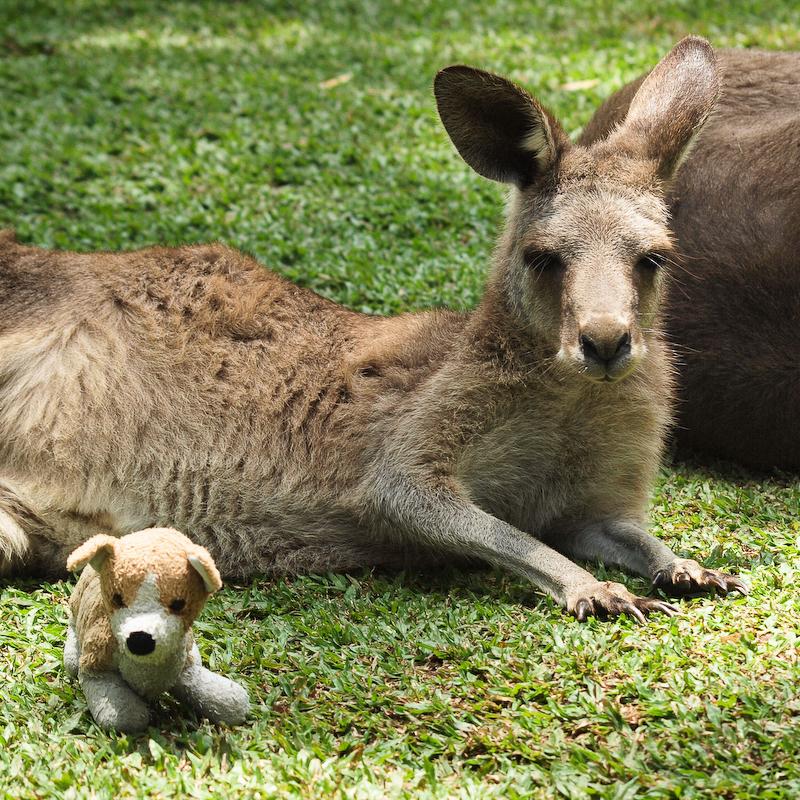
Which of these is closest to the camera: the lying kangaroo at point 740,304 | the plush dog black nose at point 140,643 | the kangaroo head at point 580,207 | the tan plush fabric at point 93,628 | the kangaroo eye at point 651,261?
the plush dog black nose at point 140,643

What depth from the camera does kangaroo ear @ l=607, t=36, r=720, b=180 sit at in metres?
4.12

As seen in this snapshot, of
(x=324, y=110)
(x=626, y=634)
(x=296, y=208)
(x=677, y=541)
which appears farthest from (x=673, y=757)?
(x=324, y=110)

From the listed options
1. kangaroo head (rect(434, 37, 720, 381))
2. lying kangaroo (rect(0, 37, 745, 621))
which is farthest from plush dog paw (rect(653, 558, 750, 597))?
kangaroo head (rect(434, 37, 720, 381))

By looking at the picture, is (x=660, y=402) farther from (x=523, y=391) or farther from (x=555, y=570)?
(x=555, y=570)

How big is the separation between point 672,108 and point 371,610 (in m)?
2.11

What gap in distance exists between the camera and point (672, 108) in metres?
4.26

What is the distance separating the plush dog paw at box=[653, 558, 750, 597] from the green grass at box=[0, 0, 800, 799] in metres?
0.06

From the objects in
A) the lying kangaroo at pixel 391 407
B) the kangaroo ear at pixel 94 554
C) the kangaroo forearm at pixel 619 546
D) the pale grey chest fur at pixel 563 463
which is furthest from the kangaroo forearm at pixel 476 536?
the kangaroo ear at pixel 94 554

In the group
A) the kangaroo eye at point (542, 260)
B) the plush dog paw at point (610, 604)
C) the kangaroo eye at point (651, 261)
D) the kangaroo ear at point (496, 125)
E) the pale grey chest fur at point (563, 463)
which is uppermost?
the kangaroo ear at point (496, 125)

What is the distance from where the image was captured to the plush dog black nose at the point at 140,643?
2.86 meters

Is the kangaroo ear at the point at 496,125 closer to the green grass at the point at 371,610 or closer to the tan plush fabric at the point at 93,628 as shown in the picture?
the green grass at the point at 371,610

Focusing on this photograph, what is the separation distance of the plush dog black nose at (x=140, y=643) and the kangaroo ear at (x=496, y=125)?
83.9 inches

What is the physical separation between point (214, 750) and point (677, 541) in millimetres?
1994

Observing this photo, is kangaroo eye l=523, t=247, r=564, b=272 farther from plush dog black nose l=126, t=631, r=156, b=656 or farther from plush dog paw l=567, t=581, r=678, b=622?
plush dog black nose l=126, t=631, r=156, b=656
